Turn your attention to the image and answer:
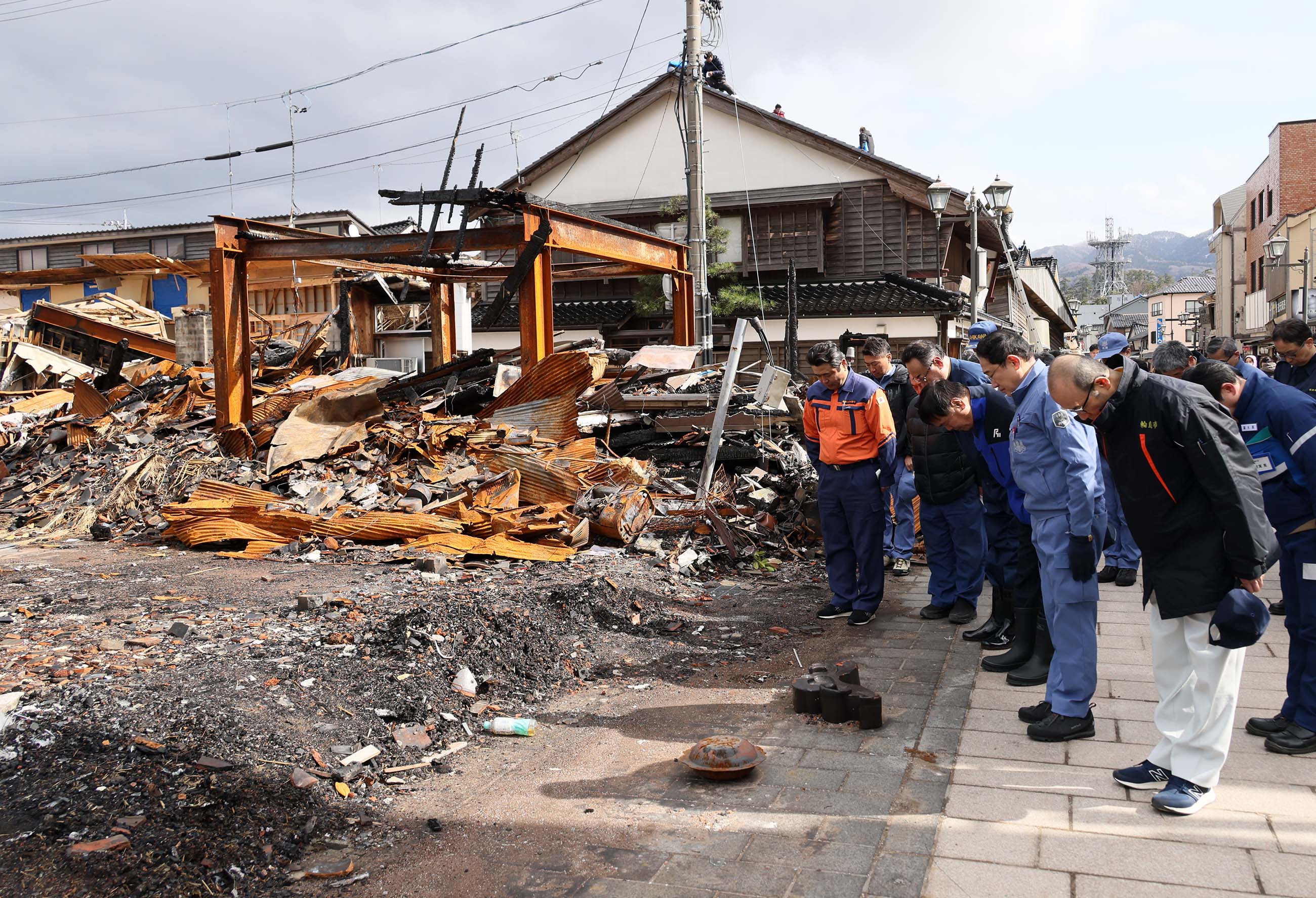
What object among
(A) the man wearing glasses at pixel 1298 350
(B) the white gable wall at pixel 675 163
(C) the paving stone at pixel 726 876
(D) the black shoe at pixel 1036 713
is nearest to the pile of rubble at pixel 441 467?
(D) the black shoe at pixel 1036 713

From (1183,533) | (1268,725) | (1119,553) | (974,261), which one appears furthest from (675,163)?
(1183,533)

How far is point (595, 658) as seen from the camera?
5621mm

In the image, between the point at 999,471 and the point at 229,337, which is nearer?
the point at 999,471

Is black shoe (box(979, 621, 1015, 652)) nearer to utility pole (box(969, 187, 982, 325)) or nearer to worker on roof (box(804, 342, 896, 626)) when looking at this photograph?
worker on roof (box(804, 342, 896, 626))

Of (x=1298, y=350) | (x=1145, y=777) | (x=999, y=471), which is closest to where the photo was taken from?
(x=1145, y=777)

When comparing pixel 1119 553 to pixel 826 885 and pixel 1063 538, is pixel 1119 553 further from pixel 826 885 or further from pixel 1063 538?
pixel 826 885

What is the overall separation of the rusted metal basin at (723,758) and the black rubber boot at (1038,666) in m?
1.77

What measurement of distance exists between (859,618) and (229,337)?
899cm

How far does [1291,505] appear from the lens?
13.6 feet

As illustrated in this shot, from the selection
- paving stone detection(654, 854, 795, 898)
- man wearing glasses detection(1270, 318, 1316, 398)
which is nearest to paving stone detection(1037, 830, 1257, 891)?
paving stone detection(654, 854, 795, 898)

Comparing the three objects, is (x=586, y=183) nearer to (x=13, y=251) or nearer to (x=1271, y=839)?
(x=13, y=251)

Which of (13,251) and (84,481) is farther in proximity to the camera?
(13,251)

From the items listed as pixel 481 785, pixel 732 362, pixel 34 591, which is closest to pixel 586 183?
pixel 732 362

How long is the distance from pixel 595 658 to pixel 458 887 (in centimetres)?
259
